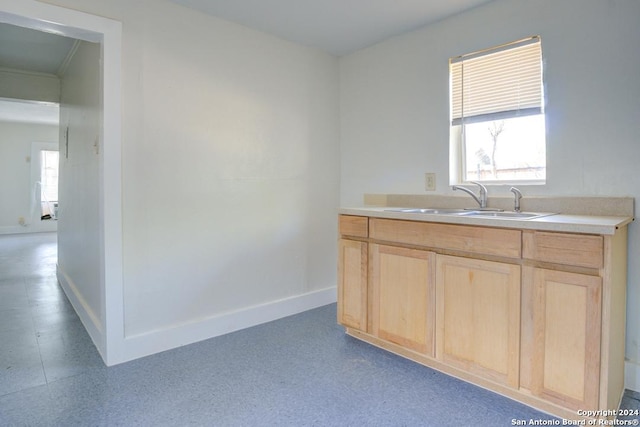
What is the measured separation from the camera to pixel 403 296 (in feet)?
7.34

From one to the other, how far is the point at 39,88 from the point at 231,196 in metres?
3.08

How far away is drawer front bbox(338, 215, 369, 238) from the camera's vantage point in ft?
8.03

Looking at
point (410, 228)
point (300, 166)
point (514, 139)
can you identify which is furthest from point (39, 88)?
point (514, 139)

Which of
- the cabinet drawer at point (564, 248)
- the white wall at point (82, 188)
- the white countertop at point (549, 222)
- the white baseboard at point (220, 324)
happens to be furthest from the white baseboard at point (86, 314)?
the cabinet drawer at point (564, 248)

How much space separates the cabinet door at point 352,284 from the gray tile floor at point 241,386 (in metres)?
0.17

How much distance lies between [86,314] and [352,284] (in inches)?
77.0

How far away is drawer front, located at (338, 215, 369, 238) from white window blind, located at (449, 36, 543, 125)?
0.96m

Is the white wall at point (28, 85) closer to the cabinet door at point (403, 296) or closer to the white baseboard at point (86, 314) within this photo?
the white baseboard at point (86, 314)

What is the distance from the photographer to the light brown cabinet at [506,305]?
5.14 ft

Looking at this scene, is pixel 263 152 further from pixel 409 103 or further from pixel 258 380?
pixel 258 380

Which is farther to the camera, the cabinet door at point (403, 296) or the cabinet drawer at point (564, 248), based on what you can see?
the cabinet door at point (403, 296)

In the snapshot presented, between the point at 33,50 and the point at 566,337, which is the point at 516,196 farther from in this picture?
the point at 33,50

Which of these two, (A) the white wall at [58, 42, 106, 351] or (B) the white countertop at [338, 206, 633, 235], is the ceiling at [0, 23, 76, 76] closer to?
(A) the white wall at [58, 42, 106, 351]

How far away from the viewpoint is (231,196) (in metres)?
2.76
